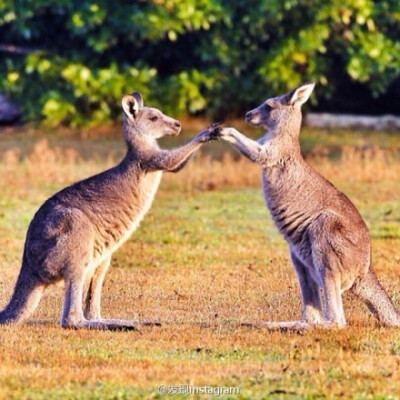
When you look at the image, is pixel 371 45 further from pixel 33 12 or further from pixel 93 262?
pixel 93 262

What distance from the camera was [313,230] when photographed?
9125 millimetres

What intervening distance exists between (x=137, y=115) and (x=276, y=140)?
1.14 m

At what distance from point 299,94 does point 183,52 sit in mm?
15674

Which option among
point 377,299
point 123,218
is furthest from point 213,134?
point 377,299

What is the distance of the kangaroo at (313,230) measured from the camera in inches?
353

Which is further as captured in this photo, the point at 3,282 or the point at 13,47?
the point at 13,47

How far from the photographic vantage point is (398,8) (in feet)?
77.2

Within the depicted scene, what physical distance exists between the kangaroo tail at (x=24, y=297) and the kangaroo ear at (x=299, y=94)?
2.34 m

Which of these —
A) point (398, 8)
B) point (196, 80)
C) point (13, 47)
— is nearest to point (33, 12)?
point (13, 47)

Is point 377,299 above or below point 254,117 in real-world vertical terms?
below

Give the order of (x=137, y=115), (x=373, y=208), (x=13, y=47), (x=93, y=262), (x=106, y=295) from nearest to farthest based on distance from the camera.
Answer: (x=93, y=262) → (x=137, y=115) → (x=106, y=295) → (x=373, y=208) → (x=13, y=47)

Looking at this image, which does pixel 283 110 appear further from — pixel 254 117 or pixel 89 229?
pixel 89 229

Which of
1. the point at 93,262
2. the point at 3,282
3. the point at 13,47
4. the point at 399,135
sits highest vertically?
the point at 93,262

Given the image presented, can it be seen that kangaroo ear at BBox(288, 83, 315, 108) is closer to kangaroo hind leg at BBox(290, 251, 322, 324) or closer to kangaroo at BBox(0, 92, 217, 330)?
kangaroo at BBox(0, 92, 217, 330)
